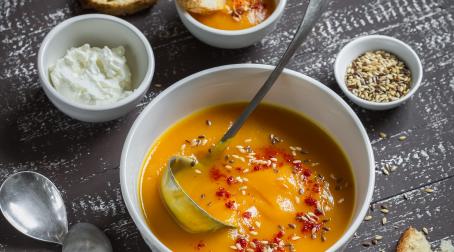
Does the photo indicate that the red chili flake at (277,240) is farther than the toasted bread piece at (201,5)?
No

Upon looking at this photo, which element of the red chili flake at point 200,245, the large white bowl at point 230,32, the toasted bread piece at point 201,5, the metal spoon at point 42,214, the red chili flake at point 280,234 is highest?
the toasted bread piece at point 201,5

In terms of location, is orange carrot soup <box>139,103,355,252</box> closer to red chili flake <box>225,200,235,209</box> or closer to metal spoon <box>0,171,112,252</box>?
red chili flake <box>225,200,235,209</box>

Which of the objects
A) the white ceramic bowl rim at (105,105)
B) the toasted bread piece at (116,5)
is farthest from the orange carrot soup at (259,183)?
the toasted bread piece at (116,5)

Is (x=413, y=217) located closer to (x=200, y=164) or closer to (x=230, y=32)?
(x=200, y=164)

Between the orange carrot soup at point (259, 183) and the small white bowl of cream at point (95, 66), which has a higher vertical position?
the small white bowl of cream at point (95, 66)

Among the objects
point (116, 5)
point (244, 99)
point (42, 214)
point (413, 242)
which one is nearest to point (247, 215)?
point (244, 99)

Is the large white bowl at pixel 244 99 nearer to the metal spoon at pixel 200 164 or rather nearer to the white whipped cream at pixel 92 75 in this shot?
the metal spoon at pixel 200 164

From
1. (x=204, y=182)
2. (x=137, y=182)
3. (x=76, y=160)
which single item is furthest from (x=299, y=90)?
(x=76, y=160)

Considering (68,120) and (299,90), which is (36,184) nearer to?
(68,120)

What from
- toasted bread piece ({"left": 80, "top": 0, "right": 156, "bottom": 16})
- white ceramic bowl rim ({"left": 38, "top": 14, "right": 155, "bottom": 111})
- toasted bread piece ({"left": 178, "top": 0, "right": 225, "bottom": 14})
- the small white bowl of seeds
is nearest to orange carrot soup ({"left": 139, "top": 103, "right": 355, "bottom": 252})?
white ceramic bowl rim ({"left": 38, "top": 14, "right": 155, "bottom": 111})
